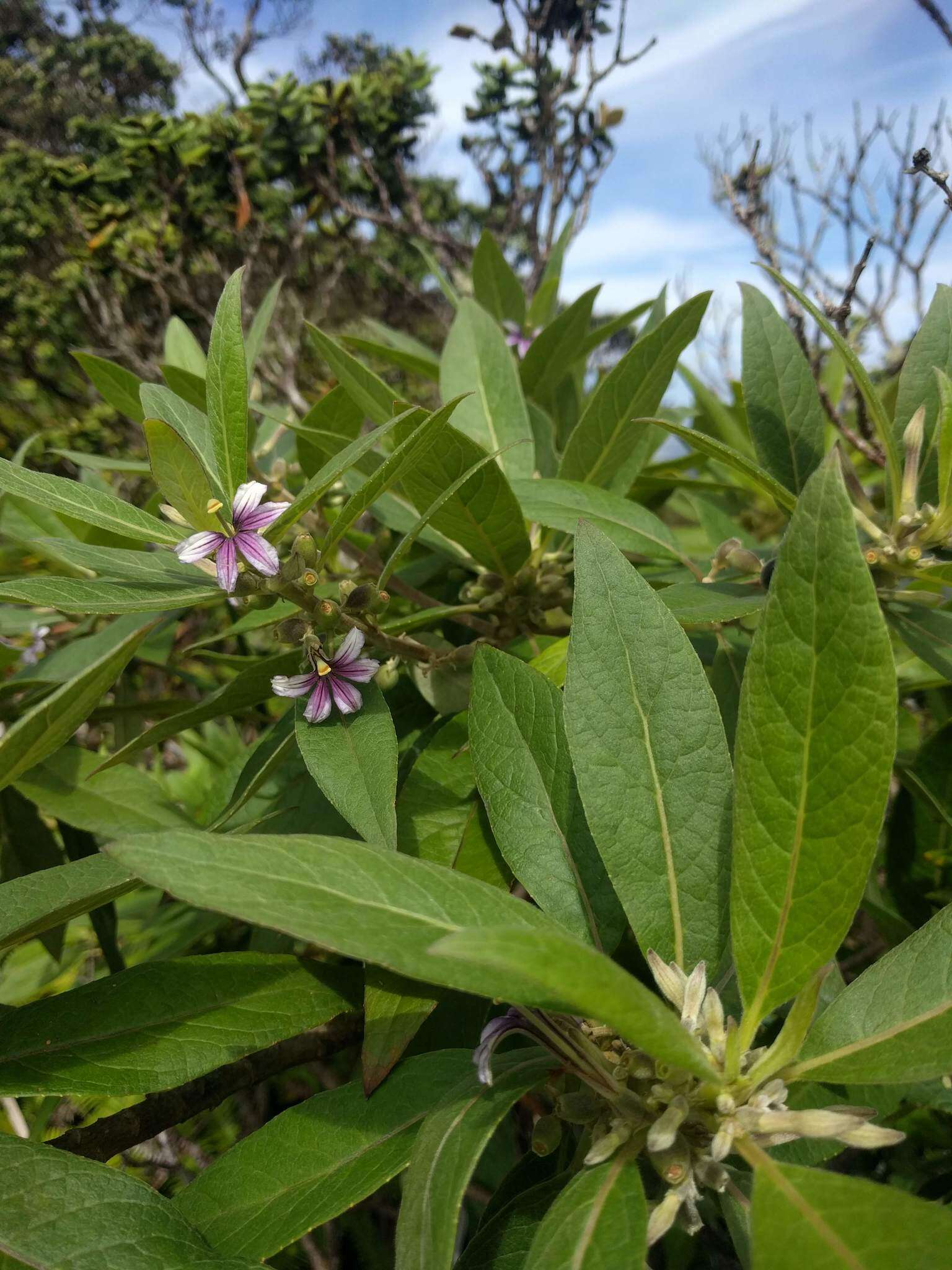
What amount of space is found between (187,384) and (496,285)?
837 millimetres

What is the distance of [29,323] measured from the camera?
8297 mm

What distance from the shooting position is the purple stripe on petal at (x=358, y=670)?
922 millimetres

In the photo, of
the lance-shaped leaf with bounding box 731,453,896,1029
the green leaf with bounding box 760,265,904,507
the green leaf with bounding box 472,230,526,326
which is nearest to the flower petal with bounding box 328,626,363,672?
the lance-shaped leaf with bounding box 731,453,896,1029

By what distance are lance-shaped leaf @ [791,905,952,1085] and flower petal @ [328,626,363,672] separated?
591 millimetres

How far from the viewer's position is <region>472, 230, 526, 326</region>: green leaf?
184 centimetres

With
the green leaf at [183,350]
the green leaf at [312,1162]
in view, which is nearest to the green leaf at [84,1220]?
the green leaf at [312,1162]

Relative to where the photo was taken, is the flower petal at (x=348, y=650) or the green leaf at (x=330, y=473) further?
the flower petal at (x=348, y=650)

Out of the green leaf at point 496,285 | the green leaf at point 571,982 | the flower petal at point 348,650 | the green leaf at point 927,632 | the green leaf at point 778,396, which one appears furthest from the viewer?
the green leaf at point 496,285

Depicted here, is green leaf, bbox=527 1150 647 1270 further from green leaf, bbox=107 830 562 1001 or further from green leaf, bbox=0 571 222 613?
green leaf, bbox=0 571 222 613

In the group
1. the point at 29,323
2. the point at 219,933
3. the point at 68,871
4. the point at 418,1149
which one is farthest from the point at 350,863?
the point at 29,323

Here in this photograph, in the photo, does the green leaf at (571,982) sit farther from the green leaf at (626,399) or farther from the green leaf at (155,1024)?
the green leaf at (626,399)

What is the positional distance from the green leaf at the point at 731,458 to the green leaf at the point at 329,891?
1.90 feet

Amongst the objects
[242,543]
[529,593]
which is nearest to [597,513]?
[529,593]

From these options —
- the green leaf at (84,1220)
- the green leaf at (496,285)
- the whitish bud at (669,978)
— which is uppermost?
the green leaf at (496,285)
